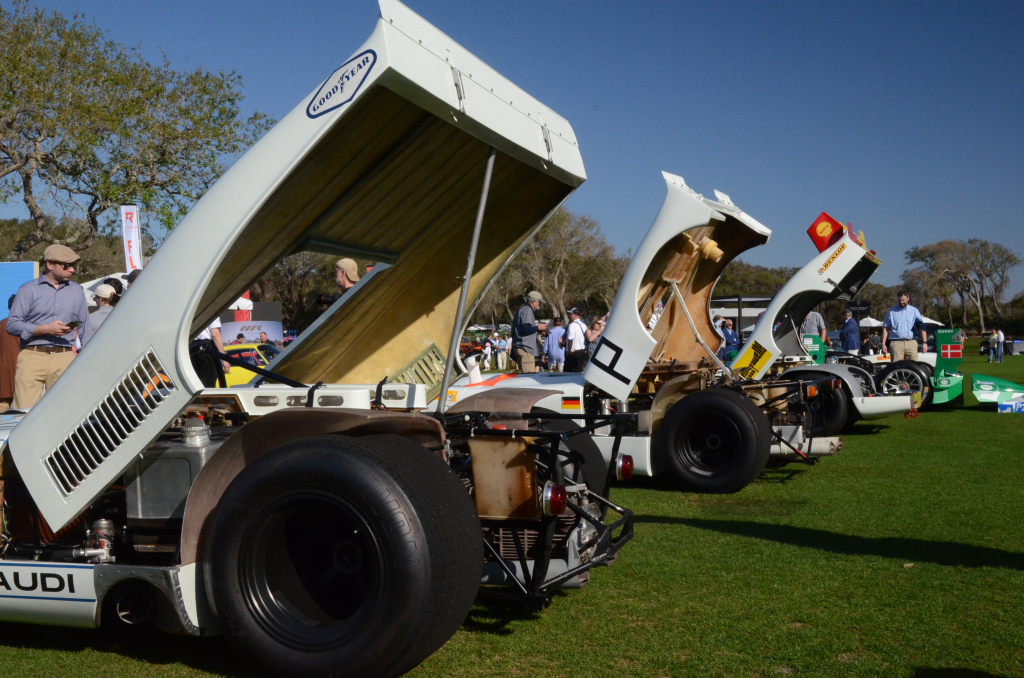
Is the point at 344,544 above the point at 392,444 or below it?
below

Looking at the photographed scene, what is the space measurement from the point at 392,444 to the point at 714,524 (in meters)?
3.32

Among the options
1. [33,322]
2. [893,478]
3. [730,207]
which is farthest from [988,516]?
[33,322]

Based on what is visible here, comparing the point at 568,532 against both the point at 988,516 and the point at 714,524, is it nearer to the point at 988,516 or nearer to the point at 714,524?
the point at 714,524

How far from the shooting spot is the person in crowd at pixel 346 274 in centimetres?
501

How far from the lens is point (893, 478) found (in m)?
7.21

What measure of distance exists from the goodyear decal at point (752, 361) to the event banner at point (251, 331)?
21.8 meters

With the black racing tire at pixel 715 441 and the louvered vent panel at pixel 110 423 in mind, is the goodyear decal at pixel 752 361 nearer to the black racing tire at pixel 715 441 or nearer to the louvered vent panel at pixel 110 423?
the black racing tire at pixel 715 441

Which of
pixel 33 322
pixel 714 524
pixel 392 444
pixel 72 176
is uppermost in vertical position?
pixel 72 176

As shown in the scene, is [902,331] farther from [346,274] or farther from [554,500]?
[554,500]

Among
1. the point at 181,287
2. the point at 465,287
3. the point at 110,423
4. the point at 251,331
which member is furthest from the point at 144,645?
the point at 251,331

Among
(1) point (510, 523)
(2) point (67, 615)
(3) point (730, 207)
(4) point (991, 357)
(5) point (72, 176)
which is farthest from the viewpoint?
(4) point (991, 357)

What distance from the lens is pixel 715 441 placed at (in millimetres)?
6844

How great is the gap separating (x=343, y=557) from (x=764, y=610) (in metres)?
2.00

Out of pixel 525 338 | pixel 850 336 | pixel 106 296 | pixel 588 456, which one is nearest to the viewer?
pixel 588 456
